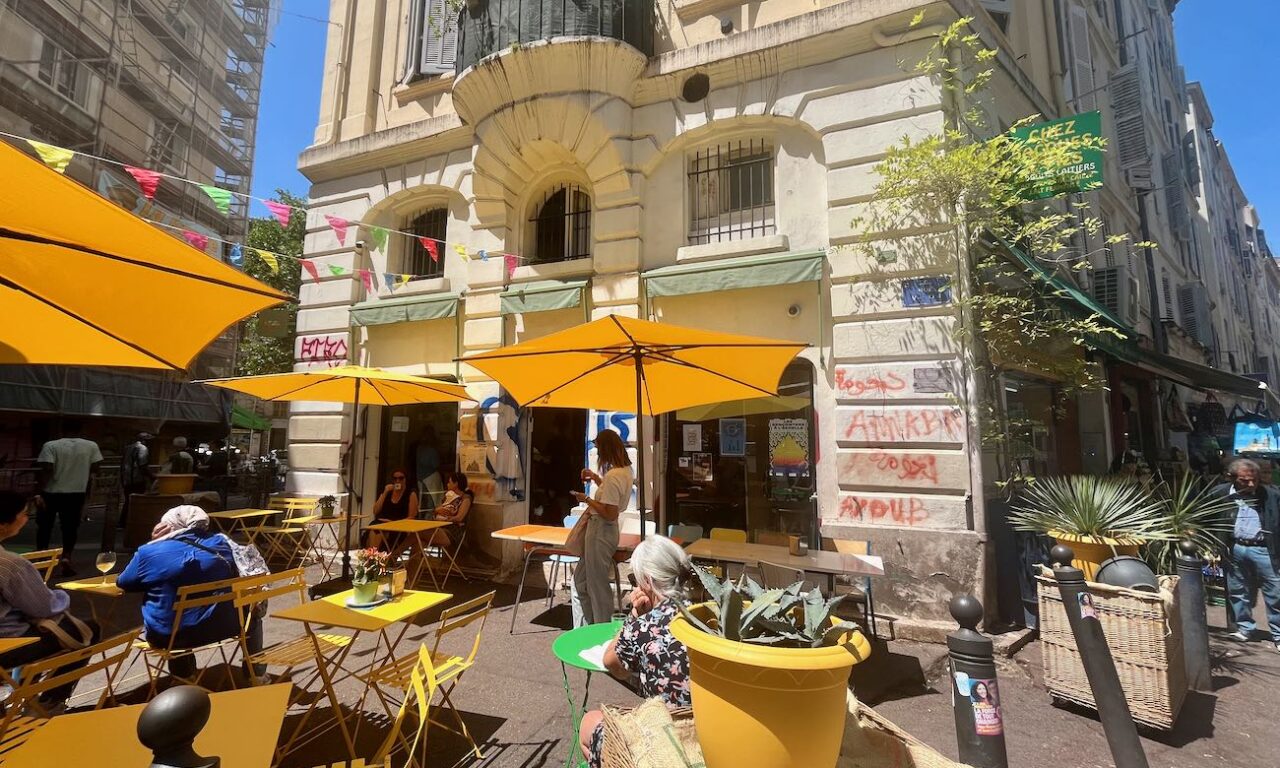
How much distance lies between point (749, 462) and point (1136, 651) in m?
4.27

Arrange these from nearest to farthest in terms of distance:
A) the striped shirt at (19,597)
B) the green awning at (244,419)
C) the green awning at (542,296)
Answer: the striped shirt at (19,597)
the green awning at (542,296)
the green awning at (244,419)

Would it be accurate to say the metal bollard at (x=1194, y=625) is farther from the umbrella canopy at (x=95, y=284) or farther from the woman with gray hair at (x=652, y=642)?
the umbrella canopy at (x=95, y=284)

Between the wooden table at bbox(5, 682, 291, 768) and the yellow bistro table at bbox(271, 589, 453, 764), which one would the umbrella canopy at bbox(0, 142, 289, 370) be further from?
the yellow bistro table at bbox(271, 589, 453, 764)

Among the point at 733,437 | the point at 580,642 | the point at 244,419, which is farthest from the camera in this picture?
the point at 244,419

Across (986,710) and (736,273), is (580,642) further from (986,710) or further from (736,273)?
(736,273)

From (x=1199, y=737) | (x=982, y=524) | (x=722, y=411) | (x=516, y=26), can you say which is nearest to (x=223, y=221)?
(x=516, y=26)

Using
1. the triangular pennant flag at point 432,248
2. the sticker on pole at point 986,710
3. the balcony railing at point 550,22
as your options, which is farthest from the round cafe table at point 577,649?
the balcony railing at point 550,22

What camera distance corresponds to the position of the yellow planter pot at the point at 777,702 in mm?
1530

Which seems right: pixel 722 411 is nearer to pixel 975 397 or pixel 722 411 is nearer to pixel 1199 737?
pixel 975 397

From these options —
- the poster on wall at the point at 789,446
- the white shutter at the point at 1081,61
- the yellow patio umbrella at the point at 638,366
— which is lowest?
the poster on wall at the point at 789,446

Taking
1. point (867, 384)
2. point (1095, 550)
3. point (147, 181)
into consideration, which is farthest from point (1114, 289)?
point (147, 181)

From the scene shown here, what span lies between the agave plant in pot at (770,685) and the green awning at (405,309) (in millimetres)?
8077

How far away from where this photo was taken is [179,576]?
3723 mm

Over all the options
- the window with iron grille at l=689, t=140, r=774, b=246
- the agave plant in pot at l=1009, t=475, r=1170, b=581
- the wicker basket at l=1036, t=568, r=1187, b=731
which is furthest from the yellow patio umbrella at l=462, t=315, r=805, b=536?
the window with iron grille at l=689, t=140, r=774, b=246
